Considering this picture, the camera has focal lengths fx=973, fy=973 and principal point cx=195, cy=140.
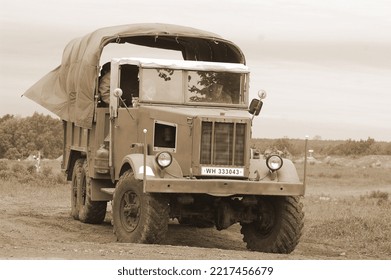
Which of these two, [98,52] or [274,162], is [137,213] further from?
[98,52]

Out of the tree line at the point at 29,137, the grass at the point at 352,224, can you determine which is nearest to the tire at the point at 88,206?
the grass at the point at 352,224

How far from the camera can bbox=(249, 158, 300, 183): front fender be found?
14.1 m

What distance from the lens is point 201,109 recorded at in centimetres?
1455

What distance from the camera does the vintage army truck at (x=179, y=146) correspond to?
13586 millimetres

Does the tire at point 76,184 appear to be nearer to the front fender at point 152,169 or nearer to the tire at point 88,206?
the tire at point 88,206

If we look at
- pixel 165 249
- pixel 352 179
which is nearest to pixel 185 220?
pixel 165 249

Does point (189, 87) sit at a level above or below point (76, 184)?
above

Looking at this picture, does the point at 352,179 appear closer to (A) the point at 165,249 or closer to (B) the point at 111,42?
(B) the point at 111,42

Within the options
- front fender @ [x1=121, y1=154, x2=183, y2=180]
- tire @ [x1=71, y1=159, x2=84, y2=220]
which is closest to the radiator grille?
front fender @ [x1=121, y1=154, x2=183, y2=180]

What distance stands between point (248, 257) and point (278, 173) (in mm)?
2230

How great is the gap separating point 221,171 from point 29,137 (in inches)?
1377

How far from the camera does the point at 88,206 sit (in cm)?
1783

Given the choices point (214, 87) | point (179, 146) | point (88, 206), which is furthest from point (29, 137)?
point (179, 146)

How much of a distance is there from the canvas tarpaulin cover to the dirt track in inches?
76.4
